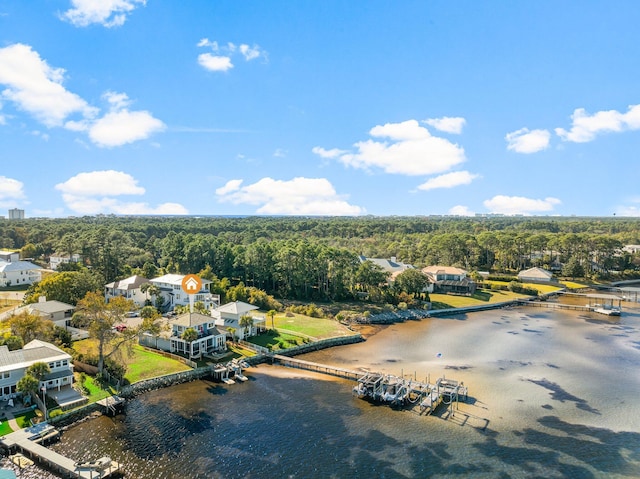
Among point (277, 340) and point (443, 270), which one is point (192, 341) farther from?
point (443, 270)

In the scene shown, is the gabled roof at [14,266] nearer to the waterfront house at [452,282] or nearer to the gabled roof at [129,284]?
the gabled roof at [129,284]

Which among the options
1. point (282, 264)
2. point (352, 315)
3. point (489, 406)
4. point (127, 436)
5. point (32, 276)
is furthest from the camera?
point (32, 276)

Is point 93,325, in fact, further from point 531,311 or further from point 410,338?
point 531,311

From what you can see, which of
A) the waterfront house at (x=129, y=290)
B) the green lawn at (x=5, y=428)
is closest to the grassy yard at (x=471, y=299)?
the waterfront house at (x=129, y=290)

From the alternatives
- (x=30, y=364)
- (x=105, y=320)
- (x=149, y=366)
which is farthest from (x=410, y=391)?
(x=30, y=364)

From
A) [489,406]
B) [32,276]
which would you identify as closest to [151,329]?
[489,406]

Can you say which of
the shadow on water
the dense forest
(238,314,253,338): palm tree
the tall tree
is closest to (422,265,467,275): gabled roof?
the dense forest

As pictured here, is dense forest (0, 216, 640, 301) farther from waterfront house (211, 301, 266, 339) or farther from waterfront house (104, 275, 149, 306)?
waterfront house (211, 301, 266, 339)
